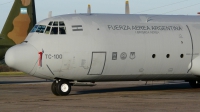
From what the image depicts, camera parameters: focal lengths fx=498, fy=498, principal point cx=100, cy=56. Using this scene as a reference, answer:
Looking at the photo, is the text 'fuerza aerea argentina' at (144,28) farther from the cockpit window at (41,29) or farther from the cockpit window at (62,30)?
the cockpit window at (41,29)

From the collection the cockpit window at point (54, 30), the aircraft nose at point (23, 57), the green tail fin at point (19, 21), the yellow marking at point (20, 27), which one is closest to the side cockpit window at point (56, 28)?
the cockpit window at point (54, 30)

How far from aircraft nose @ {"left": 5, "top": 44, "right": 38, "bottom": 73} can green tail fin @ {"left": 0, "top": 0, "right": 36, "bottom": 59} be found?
60.0 feet

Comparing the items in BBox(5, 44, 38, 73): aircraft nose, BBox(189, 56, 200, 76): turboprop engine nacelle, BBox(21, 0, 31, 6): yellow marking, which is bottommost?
BBox(189, 56, 200, 76): turboprop engine nacelle

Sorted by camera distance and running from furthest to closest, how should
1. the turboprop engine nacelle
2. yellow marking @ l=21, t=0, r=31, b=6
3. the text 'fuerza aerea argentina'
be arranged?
yellow marking @ l=21, t=0, r=31, b=6, the turboprop engine nacelle, the text 'fuerza aerea argentina'

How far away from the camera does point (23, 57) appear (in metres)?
24.6

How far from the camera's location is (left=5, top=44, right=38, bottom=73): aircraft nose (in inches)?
970

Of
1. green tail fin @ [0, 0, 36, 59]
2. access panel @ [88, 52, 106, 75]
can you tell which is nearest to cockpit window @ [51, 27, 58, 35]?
access panel @ [88, 52, 106, 75]

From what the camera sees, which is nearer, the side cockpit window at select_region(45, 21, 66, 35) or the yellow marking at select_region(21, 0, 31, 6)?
the side cockpit window at select_region(45, 21, 66, 35)

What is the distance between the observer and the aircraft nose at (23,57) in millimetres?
24641

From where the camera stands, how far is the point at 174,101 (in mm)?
23000

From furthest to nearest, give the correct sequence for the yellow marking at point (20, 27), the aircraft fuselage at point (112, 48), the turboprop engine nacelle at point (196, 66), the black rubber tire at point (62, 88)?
the yellow marking at point (20, 27), the turboprop engine nacelle at point (196, 66), the black rubber tire at point (62, 88), the aircraft fuselage at point (112, 48)

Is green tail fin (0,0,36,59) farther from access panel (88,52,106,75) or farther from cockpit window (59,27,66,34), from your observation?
access panel (88,52,106,75)

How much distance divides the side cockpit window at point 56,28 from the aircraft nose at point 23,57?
1.45m

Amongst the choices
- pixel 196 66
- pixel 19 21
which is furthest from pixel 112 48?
pixel 19 21
